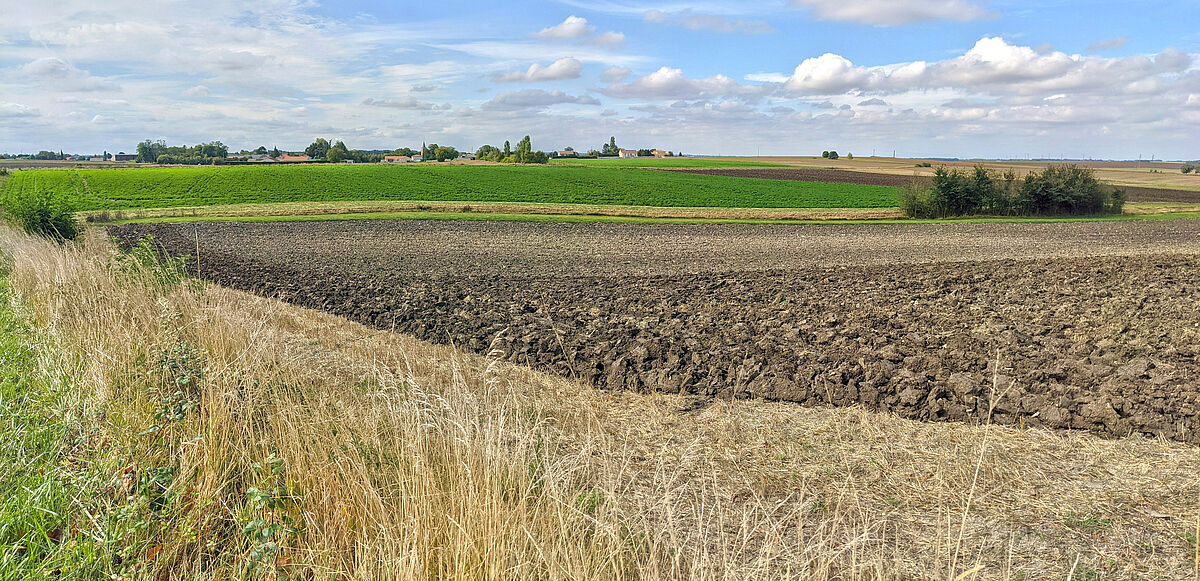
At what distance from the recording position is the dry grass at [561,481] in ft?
13.4

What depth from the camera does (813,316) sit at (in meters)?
11.4

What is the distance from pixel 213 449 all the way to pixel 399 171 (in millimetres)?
60407

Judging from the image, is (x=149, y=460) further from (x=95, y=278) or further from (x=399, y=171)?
(x=399, y=171)

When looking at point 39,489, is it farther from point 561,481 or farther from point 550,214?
point 550,214

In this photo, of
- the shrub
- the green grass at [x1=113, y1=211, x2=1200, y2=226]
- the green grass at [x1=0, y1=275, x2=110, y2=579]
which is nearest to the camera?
the green grass at [x1=0, y1=275, x2=110, y2=579]

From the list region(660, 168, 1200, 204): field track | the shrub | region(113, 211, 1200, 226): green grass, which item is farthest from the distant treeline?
region(660, 168, 1200, 204): field track

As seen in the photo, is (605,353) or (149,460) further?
(605,353)

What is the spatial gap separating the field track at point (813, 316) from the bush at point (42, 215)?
2.86 meters

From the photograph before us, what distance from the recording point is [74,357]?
720 cm

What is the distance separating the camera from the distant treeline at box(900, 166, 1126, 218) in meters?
38.7

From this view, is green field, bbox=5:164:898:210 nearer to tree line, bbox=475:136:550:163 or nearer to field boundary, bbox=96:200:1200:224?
field boundary, bbox=96:200:1200:224

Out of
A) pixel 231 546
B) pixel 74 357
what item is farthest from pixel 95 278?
pixel 231 546

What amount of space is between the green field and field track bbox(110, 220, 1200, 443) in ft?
82.0

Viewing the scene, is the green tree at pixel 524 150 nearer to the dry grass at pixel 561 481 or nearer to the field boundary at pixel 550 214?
the field boundary at pixel 550 214
